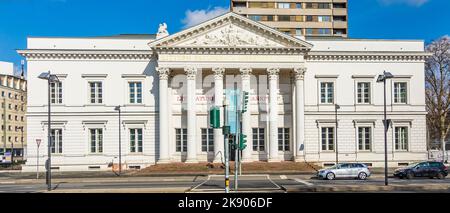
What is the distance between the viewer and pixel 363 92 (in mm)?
51125

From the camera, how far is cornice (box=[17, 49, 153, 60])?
48.3 metres

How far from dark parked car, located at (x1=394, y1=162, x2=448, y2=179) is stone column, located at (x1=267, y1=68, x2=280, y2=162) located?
1491 cm

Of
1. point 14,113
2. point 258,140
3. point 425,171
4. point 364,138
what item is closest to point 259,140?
point 258,140

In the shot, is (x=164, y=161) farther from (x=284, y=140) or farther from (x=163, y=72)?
(x=284, y=140)

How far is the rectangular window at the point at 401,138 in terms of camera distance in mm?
51091

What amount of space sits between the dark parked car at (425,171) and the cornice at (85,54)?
28435 millimetres

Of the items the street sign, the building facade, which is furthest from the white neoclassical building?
the building facade

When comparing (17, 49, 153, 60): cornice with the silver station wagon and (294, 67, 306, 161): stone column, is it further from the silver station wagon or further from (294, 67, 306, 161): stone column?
the silver station wagon

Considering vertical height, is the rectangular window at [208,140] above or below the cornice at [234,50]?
below

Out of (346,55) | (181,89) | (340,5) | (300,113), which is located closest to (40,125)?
(181,89)

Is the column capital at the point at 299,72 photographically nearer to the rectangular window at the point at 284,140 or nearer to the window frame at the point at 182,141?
the rectangular window at the point at 284,140

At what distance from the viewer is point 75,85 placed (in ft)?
161

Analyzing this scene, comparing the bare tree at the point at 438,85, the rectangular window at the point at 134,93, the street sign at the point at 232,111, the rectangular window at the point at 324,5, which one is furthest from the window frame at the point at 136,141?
the rectangular window at the point at 324,5
